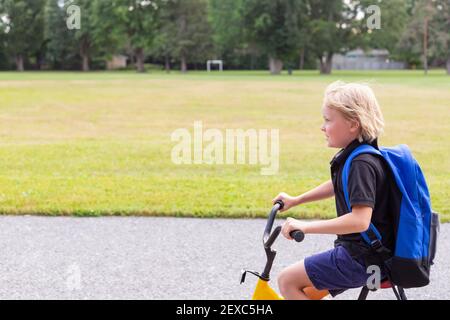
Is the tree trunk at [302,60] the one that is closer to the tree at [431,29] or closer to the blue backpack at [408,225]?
the tree at [431,29]

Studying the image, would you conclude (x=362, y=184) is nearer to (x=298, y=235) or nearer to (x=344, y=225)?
(x=344, y=225)

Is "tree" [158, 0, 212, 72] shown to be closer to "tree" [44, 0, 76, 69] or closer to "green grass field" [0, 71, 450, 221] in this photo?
"tree" [44, 0, 76, 69]

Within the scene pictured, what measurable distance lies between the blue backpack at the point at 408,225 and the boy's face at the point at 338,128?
2.7 inches

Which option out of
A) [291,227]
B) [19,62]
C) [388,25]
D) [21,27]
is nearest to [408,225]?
[291,227]

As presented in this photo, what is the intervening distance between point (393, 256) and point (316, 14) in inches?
2865

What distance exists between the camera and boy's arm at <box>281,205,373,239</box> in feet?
7.84

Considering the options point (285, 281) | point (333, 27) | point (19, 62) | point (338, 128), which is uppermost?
point (333, 27)

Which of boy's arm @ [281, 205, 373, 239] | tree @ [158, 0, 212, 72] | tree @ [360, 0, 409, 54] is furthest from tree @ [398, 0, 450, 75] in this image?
boy's arm @ [281, 205, 373, 239]

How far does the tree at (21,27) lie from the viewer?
69.1 m

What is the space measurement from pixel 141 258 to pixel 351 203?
2.56 m

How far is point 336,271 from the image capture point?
101 inches
